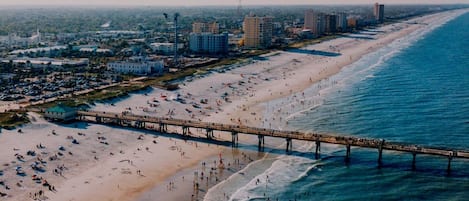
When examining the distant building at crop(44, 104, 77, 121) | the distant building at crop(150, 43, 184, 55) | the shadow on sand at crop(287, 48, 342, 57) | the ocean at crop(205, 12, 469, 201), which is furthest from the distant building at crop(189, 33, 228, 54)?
the distant building at crop(44, 104, 77, 121)

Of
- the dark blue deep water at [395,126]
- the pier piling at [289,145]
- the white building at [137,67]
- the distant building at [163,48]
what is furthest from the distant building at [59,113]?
the distant building at [163,48]

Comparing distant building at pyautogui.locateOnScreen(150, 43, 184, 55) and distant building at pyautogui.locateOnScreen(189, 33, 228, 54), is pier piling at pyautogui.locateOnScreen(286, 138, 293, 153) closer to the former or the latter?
distant building at pyautogui.locateOnScreen(189, 33, 228, 54)

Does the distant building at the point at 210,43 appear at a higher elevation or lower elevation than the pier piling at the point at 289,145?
higher

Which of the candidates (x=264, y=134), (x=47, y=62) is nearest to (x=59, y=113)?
(x=264, y=134)

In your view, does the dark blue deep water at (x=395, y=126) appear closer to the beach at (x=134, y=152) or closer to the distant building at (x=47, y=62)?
the beach at (x=134, y=152)

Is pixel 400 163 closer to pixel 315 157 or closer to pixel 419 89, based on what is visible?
pixel 315 157
